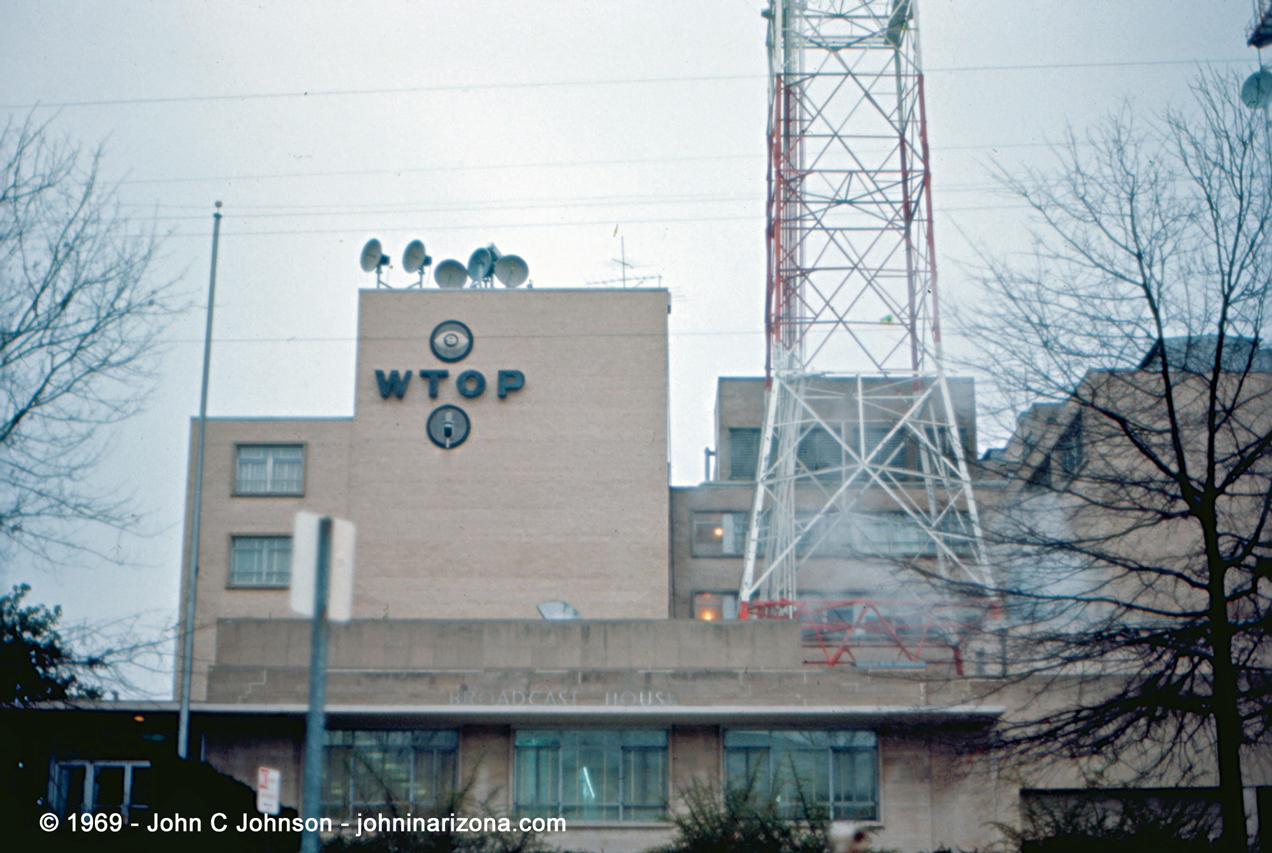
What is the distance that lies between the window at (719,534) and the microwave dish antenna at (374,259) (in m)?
14.6

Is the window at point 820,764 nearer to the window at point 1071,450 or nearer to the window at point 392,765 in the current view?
the window at point 392,765

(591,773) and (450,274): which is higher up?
(450,274)

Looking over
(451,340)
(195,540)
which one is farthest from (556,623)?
(451,340)

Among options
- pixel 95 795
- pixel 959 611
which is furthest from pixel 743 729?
pixel 95 795

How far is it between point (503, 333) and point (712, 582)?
11.5 m

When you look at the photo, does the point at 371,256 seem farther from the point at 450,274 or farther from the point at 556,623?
the point at 556,623

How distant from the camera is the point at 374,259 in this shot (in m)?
Answer: 47.5

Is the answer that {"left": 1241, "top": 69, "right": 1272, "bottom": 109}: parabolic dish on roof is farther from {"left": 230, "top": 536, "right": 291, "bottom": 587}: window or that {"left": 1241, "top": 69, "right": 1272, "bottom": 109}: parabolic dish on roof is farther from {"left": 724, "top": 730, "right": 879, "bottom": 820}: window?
{"left": 230, "top": 536, "right": 291, "bottom": 587}: window

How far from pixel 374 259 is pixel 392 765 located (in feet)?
78.6

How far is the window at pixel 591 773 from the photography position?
91.1 feet

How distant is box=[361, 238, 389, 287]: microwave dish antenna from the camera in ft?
156

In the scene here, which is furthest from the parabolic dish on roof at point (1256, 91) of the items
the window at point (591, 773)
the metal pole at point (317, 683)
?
the window at point (591, 773)

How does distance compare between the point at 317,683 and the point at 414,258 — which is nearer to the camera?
the point at 317,683

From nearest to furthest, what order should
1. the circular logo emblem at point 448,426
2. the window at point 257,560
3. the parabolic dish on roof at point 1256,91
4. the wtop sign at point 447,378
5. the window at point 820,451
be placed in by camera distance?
the parabolic dish on roof at point 1256,91
the window at point 257,560
the circular logo emblem at point 448,426
the wtop sign at point 447,378
the window at point 820,451
